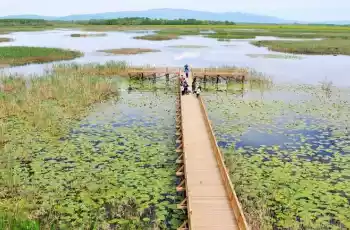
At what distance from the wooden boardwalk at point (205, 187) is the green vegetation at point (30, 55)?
3236 cm

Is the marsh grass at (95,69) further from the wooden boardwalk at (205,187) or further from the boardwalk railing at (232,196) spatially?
the boardwalk railing at (232,196)

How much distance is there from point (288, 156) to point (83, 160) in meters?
9.32

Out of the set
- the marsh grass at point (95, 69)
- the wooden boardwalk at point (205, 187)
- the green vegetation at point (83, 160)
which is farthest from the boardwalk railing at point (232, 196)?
the marsh grass at point (95, 69)

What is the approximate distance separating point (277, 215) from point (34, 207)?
7.96 metres

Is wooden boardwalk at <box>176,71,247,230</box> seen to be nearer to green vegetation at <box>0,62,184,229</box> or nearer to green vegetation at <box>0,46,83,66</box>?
green vegetation at <box>0,62,184,229</box>

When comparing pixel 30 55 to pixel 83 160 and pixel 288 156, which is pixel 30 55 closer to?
pixel 83 160

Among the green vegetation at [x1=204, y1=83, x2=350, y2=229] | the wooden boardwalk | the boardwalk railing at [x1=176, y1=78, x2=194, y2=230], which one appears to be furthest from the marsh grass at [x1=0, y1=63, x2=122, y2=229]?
the green vegetation at [x1=204, y1=83, x2=350, y2=229]

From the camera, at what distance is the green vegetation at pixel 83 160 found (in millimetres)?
11320

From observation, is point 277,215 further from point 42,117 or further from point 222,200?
point 42,117

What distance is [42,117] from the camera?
20.4 metres

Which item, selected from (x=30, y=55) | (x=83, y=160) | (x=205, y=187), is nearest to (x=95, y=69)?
(x=30, y=55)

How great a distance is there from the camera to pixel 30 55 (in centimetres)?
4662

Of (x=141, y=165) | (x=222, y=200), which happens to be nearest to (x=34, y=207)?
(x=141, y=165)

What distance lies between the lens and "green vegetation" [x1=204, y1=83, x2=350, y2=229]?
11617 millimetres
